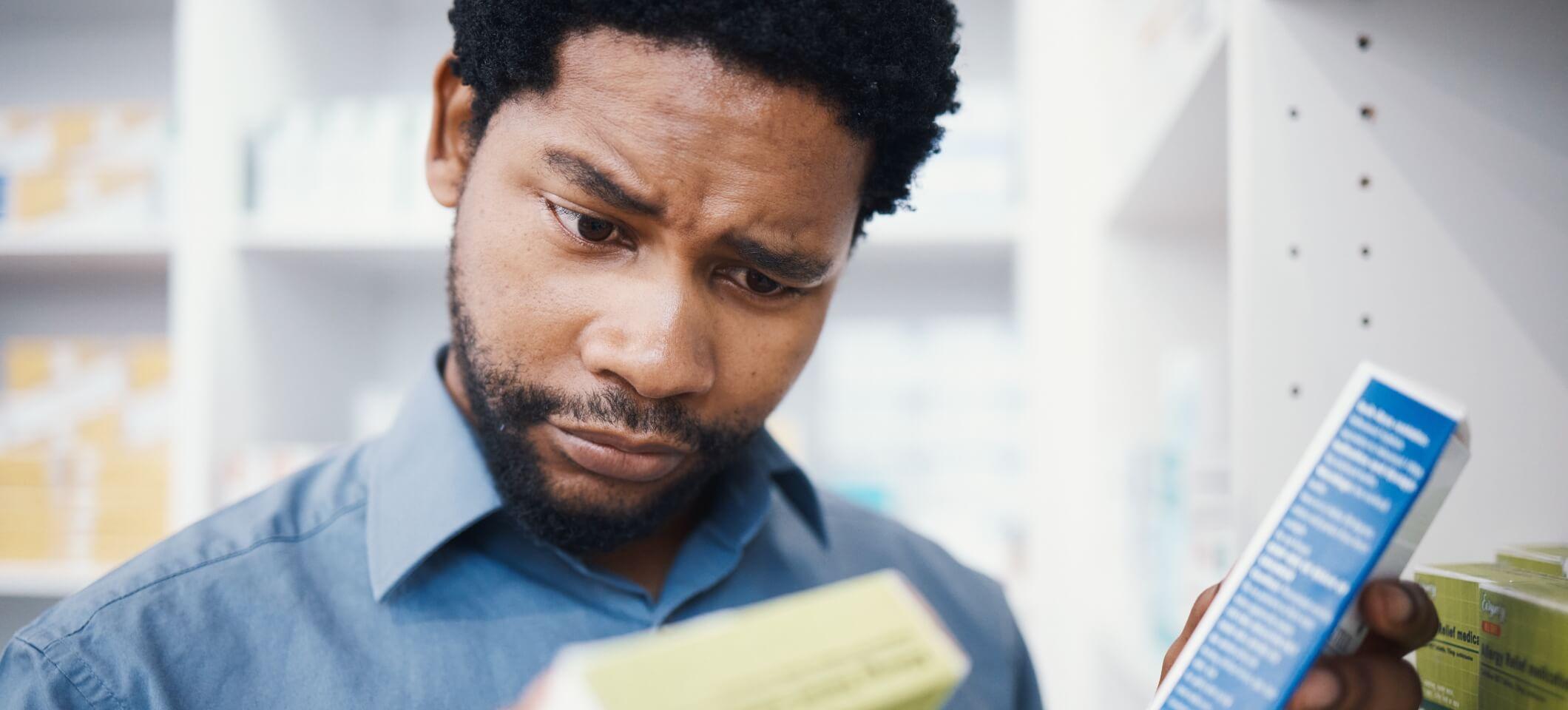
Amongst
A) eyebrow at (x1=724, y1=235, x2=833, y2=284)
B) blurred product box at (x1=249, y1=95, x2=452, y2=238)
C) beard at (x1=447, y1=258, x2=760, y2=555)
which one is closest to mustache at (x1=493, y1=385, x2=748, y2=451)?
beard at (x1=447, y1=258, x2=760, y2=555)

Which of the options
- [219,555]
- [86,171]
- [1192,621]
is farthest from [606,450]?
[86,171]

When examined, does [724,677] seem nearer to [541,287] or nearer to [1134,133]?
[541,287]

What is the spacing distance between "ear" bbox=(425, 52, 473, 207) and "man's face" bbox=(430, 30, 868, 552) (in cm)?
5

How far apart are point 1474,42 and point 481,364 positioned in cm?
64

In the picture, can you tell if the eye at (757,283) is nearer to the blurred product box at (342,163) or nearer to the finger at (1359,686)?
the finger at (1359,686)

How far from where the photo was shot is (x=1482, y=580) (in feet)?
1.38

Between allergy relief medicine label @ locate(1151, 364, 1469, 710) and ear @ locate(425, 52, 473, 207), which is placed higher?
allergy relief medicine label @ locate(1151, 364, 1469, 710)

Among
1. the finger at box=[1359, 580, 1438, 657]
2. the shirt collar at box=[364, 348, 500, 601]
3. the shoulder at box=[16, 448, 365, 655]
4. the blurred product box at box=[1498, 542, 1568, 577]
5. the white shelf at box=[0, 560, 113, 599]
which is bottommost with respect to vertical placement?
the white shelf at box=[0, 560, 113, 599]

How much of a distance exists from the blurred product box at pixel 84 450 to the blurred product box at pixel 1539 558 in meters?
1.73

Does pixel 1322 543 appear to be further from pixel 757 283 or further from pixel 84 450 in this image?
pixel 84 450

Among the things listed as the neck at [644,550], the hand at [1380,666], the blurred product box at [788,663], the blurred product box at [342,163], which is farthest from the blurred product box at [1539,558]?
the blurred product box at [342,163]

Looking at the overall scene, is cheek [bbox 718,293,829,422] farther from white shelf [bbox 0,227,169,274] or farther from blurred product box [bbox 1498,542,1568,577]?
white shelf [bbox 0,227,169,274]

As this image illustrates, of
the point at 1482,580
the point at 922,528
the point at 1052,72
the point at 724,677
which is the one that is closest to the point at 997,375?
the point at 922,528

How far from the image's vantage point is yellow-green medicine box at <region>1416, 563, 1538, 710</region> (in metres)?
0.43
